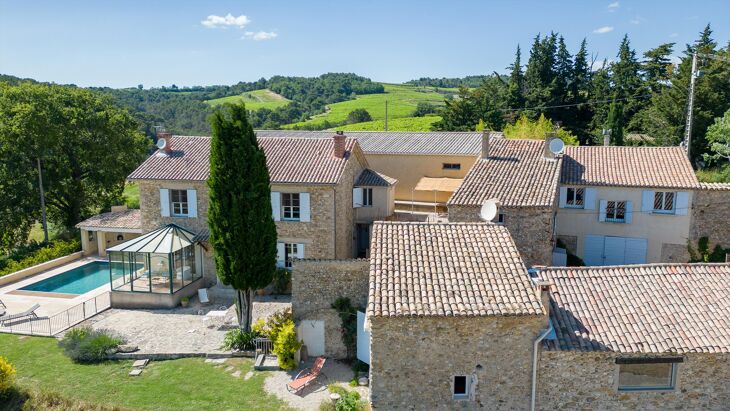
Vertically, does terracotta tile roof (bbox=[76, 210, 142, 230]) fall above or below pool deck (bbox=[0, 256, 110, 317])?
above

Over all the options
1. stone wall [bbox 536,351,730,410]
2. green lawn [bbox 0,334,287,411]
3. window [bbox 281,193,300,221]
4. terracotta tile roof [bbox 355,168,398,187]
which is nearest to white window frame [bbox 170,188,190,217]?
window [bbox 281,193,300,221]

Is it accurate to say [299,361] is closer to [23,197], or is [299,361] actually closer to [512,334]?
[512,334]

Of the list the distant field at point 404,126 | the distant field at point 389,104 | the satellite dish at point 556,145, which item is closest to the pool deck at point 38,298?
the satellite dish at point 556,145

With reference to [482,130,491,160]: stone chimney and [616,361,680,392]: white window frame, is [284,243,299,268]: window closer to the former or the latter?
[482,130,491,160]: stone chimney

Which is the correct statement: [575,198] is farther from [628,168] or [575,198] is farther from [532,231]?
[532,231]

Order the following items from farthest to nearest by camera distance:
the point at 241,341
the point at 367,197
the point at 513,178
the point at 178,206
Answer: the point at 367,197, the point at 178,206, the point at 513,178, the point at 241,341

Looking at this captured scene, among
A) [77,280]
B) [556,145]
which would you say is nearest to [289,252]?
[77,280]

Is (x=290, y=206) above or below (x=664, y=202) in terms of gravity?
below
